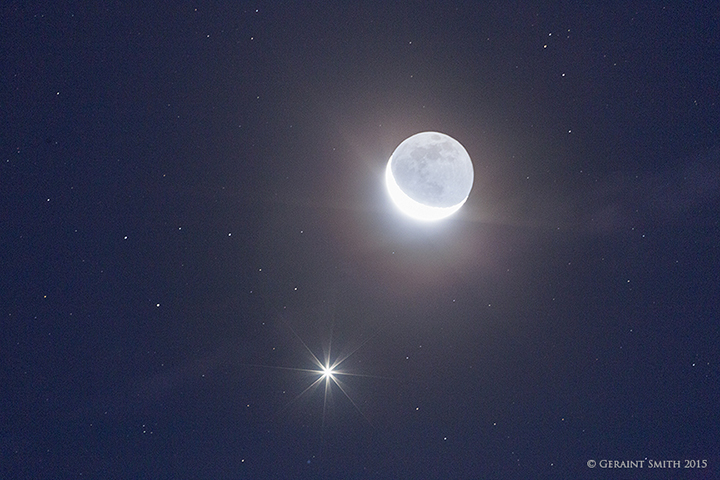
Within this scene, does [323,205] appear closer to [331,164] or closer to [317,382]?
[331,164]

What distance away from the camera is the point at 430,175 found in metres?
2.89

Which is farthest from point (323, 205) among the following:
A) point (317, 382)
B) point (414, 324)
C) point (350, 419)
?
point (350, 419)

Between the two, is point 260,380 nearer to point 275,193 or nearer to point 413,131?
point 275,193

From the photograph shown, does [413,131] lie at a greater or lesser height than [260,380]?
greater

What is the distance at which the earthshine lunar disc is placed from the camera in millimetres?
2900

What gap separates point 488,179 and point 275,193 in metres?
1.83

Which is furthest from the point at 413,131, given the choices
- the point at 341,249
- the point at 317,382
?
the point at 317,382

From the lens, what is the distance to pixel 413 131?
324 cm

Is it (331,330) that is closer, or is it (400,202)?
(400,202)

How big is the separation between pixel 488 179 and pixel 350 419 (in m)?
2.46

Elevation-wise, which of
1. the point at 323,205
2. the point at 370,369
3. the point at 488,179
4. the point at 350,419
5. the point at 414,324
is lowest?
the point at 350,419

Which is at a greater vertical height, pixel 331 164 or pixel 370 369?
pixel 331 164

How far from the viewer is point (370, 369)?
3.40m

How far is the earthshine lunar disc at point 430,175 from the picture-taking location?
9.52ft
